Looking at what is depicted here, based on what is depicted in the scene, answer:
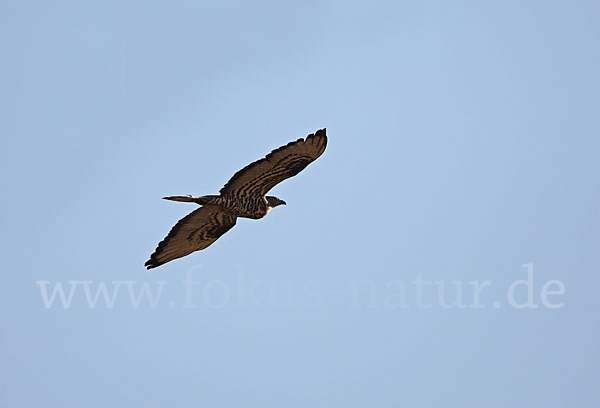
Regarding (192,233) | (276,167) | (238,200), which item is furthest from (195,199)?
A: (192,233)

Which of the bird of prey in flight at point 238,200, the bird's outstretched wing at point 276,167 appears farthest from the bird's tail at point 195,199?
the bird's outstretched wing at point 276,167

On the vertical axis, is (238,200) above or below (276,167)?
below

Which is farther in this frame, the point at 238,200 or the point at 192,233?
the point at 192,233

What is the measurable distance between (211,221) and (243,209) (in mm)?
1244

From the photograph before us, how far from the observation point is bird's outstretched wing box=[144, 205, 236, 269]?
63.7ft

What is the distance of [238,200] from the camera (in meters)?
18.4

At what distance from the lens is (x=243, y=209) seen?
18.5m

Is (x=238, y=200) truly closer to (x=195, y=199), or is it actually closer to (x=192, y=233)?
(x=195, y=199)

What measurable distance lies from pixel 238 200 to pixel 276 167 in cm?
112

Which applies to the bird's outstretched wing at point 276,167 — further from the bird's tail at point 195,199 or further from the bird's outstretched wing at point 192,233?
the bird's outstretched wing at point 192,233

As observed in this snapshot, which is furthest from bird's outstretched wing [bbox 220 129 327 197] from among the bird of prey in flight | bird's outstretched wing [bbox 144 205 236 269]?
bird's outstretched wing [bbox 144 205 236 269]

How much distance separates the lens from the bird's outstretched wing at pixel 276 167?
56.6 ft

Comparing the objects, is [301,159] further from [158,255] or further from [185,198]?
[158,255]

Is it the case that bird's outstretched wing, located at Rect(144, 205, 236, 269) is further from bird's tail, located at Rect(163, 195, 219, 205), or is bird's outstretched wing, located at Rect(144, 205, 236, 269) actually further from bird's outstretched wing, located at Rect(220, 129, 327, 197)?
bird's outstretched wing, located at Rect(220, 129, 327, 197)
